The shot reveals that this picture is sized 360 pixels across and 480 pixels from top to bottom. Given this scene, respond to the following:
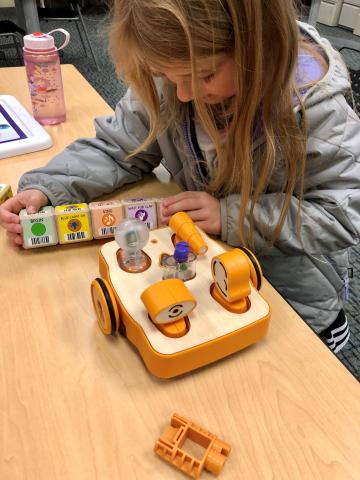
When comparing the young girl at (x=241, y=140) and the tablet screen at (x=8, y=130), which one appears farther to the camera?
the tablet screen at (x=8, y=130)

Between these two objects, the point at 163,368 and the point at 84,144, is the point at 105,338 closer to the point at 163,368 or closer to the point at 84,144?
the point at 163,368

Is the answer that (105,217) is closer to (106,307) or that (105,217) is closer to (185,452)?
(106,307)

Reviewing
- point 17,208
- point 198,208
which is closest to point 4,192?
point 17,208

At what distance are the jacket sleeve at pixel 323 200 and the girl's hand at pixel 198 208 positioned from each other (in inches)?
0.5

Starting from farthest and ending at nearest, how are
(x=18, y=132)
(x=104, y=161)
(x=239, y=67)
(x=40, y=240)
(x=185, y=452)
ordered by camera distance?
(x=18, y=132) < (x=104, y=161) < (x=40, y=240) < (x=239, y=67) < (x=185, y=452)

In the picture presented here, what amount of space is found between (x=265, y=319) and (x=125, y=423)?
0.18 m

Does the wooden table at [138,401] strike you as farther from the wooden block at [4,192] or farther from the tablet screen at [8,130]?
the tablet screen at [8,130]

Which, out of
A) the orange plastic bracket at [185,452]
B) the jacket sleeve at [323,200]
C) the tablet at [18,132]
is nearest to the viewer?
the orange plastic bracket at [185,452]

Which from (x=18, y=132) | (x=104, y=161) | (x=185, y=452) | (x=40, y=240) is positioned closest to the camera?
(x=185, y=452)

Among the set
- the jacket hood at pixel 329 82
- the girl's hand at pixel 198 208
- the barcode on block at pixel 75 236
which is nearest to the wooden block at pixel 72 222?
the barcode on block at pixel 75 236

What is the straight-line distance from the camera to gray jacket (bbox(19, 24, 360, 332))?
2.03 feet

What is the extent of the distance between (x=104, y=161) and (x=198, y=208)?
0.72 ft

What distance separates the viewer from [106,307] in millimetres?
486

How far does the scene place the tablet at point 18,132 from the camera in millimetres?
857
